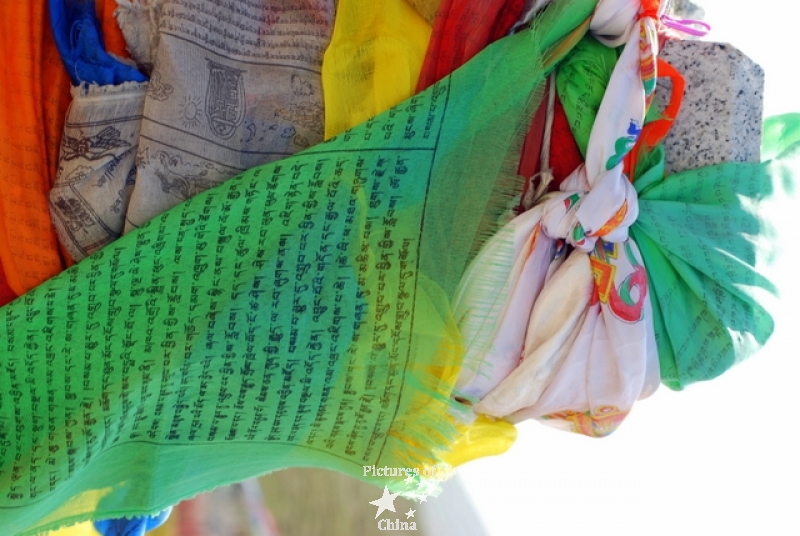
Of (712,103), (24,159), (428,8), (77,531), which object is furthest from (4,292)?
(712,103)

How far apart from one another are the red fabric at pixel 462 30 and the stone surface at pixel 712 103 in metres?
0.16

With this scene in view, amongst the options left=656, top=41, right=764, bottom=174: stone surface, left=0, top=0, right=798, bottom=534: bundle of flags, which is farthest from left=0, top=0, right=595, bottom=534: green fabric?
left=656, top=41, right=764, bottom=174: stone surface

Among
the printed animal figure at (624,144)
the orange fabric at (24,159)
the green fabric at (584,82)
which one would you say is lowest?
the orange fabric at (24,159)

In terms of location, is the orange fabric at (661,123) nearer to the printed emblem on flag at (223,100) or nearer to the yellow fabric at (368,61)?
the yellow fabric at (368,61)

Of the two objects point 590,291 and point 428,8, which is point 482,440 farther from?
point 428,8

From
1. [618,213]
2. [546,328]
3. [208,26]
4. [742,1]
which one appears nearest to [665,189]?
[618,213]

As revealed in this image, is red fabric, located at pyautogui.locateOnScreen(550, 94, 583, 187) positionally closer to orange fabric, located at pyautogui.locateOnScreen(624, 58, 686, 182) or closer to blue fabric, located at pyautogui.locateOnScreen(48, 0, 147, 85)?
orange fabric, located at pyautogui.locateOnScreen(624, 58, 686, 182)

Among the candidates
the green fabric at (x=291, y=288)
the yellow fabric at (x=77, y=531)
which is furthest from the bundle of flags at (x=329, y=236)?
the yellow fabric at (x=77, y=531)

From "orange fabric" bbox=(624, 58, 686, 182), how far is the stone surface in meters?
0.01

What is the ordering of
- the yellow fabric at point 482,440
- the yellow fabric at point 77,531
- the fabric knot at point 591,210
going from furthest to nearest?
the yellow fabric at point 77,531
the yellow fabric at point 482,440
the fabric knot at point 591,210

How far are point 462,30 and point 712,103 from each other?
25cm

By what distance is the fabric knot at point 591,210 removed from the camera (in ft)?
2.10

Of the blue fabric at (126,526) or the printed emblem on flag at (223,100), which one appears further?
the blue fabric at (126,526)

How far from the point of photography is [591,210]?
64cm
